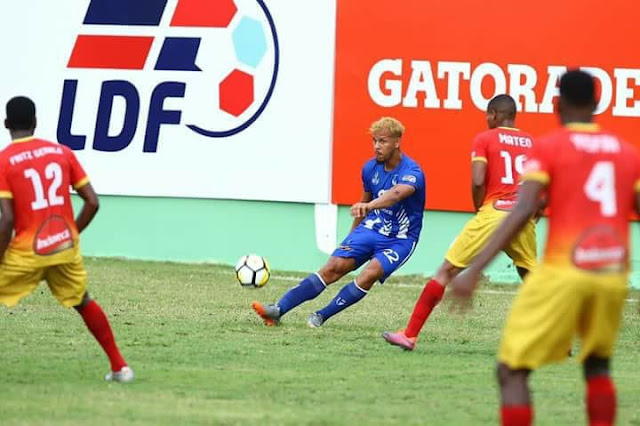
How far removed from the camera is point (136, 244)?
1841cm

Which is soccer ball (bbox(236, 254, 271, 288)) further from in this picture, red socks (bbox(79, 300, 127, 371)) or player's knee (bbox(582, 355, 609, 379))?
player's knee (bbox(582, 355, 609, 379))

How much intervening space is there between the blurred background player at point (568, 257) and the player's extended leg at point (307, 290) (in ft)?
18.9

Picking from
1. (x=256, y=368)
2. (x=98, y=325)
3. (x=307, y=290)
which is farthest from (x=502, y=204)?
(x=98, y=325)

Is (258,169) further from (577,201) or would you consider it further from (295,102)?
(577,201)

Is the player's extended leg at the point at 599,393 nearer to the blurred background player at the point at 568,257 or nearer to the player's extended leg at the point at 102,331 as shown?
the blurred background player at the point at 568,257

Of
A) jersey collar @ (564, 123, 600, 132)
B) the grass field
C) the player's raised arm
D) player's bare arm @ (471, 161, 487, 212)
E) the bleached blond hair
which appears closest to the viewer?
jersey collar @ (564, 123, 600, 132)

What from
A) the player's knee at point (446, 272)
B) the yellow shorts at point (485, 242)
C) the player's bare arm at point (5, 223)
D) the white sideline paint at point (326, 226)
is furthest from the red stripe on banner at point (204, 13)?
the player's bare arm at point (5, 223)

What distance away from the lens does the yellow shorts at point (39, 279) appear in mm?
9086

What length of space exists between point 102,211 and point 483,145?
321 inches

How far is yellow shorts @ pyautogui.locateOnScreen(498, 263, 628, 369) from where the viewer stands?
22.0 feet

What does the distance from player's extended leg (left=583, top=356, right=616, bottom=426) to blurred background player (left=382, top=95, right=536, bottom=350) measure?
4.19 metres

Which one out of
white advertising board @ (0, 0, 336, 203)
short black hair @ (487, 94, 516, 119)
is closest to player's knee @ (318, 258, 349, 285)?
short black hair @ (487, 94, 516, 119)

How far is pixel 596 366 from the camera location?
23.4 feet

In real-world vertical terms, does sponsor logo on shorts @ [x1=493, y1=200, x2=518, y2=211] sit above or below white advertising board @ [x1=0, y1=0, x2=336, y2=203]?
below
